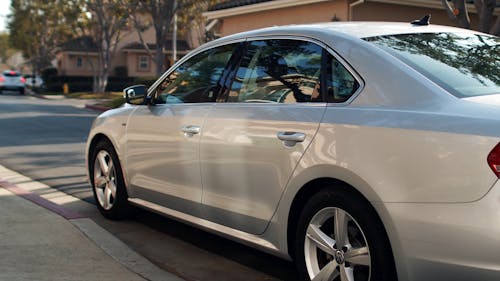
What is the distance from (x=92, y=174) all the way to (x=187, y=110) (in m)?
1.98

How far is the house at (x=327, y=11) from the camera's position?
15875 millimetres

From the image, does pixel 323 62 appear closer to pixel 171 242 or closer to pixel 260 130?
pixel 260 130

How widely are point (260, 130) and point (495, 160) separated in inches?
64.7

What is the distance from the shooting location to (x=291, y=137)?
3812 mm

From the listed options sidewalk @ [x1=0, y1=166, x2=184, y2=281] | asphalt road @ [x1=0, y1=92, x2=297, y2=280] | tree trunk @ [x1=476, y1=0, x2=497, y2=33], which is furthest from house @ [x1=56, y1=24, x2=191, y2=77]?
sidewalk @ [x1=0, y1=166, x2=184, y2=281]

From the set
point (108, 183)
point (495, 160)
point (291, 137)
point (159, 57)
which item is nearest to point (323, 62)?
point (291, 137)

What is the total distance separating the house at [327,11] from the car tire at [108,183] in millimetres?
10860

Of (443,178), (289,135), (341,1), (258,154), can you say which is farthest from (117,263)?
(341,1)

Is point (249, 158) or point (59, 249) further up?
point (249, 158)

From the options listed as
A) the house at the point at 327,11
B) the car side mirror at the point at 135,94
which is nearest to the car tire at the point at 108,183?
the car side mirror at the point at 135,94

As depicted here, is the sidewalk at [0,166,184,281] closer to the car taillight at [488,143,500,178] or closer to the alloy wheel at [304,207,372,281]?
the alloy wheel at [304,207,372,281]

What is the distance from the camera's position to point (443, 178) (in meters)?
3.02

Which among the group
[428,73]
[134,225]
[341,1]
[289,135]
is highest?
[341,1]

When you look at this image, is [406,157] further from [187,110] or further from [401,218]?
[187,110]
